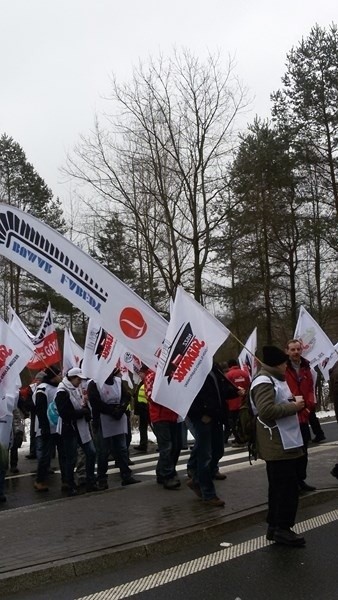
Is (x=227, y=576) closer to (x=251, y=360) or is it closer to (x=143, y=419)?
(x=143, y=419)

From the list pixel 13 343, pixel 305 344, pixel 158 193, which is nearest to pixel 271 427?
pixel 13 343

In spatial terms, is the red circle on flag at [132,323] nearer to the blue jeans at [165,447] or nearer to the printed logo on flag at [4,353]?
the blue jeans at [165,447]

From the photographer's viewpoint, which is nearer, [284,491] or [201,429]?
[284,491]

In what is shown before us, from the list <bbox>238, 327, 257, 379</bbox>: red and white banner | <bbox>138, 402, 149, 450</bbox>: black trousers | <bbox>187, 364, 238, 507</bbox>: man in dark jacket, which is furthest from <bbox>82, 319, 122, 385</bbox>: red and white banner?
<bbox>238, 327, 257, 379</bbox>: red and white banner

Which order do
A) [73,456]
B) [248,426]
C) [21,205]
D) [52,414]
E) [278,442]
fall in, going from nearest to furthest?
[278,442] < [248,426] < [73,456] < [52,414] < [21,205]

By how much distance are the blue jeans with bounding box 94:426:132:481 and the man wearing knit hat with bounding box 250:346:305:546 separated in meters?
3.63

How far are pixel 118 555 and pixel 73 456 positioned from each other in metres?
3.78

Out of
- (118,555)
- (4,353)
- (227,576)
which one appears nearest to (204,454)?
(118,555)

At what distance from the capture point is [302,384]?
8242mm

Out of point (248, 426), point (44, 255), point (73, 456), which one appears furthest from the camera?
point (73, 456)

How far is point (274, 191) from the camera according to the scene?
30.5m

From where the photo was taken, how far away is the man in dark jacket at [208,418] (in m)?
7.48

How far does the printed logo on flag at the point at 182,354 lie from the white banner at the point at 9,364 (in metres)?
3.04

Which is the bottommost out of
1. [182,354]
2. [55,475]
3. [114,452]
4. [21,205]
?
[55,475]
